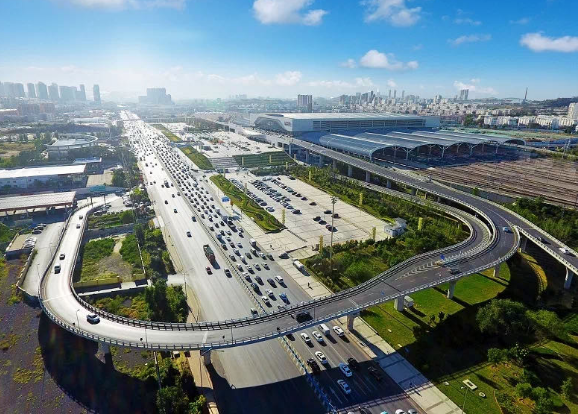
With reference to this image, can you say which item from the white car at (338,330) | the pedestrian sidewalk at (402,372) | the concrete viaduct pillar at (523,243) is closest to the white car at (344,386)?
the pedestrian sidewalk at (402,372)

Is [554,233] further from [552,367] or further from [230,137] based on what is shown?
[230,137]

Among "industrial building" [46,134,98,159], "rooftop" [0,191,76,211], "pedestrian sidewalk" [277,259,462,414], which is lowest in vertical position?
"pedestrian sidewalk" [277,259,462,414]

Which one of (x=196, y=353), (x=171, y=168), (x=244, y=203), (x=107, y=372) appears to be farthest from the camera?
(x=171, y=168)

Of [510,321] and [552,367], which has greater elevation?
[510,321]

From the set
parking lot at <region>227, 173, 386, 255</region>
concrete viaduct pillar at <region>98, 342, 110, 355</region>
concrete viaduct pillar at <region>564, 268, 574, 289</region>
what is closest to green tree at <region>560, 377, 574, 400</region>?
concrete viaduct pillar at <region>564, 268, 574, 289</region>

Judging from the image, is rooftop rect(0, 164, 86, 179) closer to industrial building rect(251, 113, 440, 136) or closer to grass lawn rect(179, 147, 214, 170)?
grass lawn rect(179, 147, 214, 170)

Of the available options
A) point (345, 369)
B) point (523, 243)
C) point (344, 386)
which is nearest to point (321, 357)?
point (345, 369)

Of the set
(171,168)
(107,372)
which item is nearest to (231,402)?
(107,372)

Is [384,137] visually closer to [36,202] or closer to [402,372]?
[36,202]
